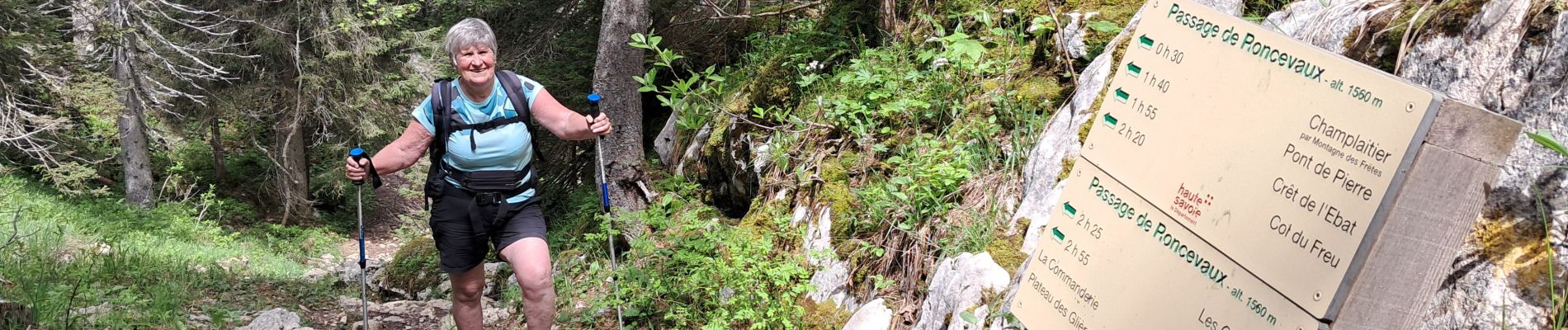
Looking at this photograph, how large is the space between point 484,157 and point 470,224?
0.38 m

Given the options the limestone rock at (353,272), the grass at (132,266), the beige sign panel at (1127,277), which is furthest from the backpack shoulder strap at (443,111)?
the limestone rock at (353,272)

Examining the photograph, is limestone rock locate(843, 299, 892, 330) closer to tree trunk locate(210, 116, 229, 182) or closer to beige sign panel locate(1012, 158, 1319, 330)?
beige sign panel locate(1012, 158, 1319, 330)

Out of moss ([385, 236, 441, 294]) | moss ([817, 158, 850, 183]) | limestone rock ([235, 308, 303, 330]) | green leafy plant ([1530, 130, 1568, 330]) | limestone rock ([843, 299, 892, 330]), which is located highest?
green leafy plant ([1530, 130, 1568, 330])

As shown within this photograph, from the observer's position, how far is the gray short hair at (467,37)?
405cm

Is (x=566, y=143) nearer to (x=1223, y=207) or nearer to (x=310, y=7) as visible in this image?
(x=1223, y=207)

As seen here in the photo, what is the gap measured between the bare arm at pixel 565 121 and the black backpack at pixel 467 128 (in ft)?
0.20

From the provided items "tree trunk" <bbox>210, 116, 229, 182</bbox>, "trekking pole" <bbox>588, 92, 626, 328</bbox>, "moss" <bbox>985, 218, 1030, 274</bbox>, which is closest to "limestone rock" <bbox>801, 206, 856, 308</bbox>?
"moss" <bbox>985, 218, 1030, 274</bbox>

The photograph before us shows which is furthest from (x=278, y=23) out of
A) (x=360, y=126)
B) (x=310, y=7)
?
(x=360, y=126)

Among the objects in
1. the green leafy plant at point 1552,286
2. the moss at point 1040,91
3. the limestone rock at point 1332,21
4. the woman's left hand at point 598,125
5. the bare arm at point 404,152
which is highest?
the limestone rock at point 1332,21

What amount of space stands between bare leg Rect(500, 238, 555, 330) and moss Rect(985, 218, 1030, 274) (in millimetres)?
2066

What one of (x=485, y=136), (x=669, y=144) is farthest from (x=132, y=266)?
(x=485, y=136)

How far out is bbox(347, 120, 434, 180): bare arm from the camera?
422 centimetres

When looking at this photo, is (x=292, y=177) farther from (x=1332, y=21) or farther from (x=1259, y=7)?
(x=1332, y=21)

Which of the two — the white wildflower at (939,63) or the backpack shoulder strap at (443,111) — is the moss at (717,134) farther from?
the backpack shoulder strap at (443,111)
